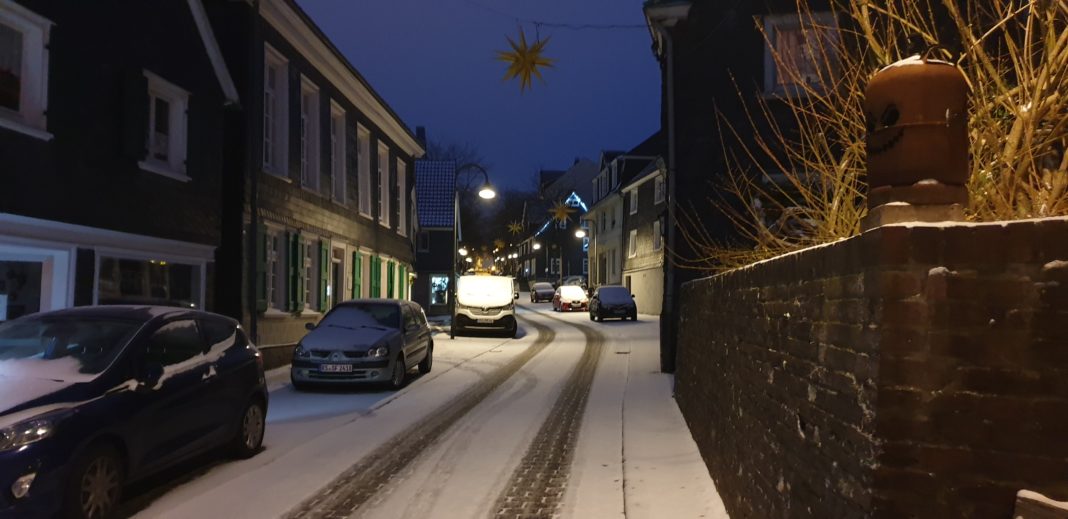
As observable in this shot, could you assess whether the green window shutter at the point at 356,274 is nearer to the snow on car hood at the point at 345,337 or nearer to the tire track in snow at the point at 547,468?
the snow on car hood at the point at 345,337

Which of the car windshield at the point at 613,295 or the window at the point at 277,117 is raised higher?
the window at the point at 277,117

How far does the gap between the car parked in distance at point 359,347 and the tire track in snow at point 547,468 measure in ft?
9.65

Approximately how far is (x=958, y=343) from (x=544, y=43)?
29.8 feet

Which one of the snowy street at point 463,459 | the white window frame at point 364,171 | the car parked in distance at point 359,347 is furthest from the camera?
the white window frame at point 364,171

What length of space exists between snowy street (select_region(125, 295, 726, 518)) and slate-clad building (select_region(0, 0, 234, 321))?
9.80 feet

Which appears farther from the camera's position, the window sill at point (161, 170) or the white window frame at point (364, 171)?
the white window frame at point (364, 171)

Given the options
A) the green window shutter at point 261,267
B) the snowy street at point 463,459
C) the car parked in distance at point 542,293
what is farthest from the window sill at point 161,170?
the car parked in distance at point 542,293

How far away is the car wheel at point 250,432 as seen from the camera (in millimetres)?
7575

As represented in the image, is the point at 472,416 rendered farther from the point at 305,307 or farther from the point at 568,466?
the point at 305,307

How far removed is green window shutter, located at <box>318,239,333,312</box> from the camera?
19047 mm

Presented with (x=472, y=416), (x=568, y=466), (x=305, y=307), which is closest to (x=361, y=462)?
(x=568, y=466)

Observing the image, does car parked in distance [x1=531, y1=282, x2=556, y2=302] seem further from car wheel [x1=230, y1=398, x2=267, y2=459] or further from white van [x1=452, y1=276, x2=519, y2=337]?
car wheel [x1=230, y1=398, x2=267, y2=459]

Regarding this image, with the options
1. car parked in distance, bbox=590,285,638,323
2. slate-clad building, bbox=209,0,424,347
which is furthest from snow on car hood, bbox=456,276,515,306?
car parked in distance, bbox=590,285,638,323

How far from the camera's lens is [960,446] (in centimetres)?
275
